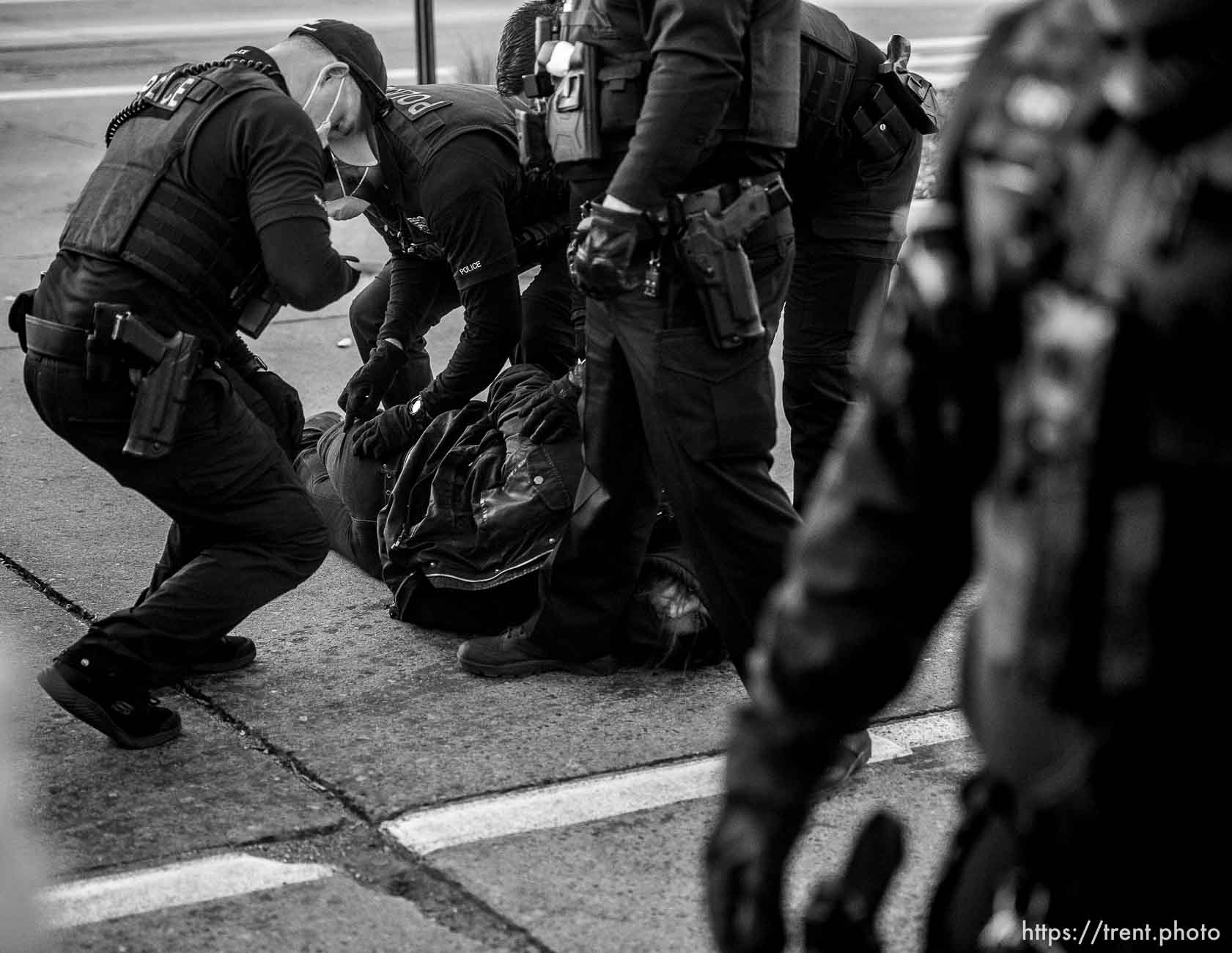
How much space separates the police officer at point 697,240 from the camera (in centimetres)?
329

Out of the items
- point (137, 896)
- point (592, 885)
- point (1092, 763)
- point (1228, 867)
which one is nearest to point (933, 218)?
point (1092, 763)

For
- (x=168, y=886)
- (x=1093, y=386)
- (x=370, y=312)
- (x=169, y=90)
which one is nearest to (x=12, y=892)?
(x=168, y=886)

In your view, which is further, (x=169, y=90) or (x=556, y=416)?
(x=556, y=416)

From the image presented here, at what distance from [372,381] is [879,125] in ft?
5.36

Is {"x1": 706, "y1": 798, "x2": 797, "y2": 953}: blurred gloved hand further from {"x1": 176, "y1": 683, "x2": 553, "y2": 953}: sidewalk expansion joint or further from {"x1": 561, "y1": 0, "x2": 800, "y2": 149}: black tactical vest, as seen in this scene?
{"x1": 561, "y1": 0, "x2": 800, "y2": 149}: black tactical vest

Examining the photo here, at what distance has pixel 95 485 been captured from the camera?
5.45 metres

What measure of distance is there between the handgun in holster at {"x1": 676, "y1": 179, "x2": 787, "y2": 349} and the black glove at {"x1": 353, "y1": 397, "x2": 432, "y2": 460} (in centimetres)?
139

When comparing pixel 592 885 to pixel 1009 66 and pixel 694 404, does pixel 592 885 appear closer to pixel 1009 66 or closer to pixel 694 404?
pixel 694 404

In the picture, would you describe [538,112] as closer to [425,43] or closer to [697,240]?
[697,240]

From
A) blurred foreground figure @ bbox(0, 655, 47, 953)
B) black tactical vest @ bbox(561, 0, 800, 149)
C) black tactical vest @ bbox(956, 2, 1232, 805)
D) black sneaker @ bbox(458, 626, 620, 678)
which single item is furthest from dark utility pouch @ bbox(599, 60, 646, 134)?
black tactical vest @ bbox(956, 2, 1232, 805)

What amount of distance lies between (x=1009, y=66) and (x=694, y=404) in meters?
2.09

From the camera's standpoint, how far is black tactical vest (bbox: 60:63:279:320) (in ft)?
11.3

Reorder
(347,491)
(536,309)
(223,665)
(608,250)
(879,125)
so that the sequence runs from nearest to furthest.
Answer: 1. (608,250)
2. (223,665)
3. (879,125)
4. (347,491)
5. (536,309)

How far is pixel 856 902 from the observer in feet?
4.80
